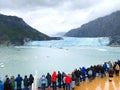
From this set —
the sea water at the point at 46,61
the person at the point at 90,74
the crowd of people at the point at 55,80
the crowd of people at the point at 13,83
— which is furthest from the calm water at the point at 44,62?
the crowd of people at the point at 13,83

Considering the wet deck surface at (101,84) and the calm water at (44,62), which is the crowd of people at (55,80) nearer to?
the wet deck surface at (101,84)

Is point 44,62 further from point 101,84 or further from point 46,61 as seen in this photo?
point 101,84

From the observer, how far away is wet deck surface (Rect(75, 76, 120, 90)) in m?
18.5

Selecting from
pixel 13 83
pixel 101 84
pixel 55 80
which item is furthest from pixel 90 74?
pixel 13 83

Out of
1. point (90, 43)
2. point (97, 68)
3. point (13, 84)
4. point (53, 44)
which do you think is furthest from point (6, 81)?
point (53, 44)

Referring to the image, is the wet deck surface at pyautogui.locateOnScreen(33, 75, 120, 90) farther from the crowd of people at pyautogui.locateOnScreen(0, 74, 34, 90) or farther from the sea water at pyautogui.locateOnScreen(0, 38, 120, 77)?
the sea water at pyautogui.locateOnScreen(0, 38, 120, 77)

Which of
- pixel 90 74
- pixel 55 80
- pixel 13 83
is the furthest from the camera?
pixel 90 74

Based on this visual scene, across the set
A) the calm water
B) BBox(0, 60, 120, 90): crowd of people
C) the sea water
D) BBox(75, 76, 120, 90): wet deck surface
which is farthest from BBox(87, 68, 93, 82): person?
the calm water

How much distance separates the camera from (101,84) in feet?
63.9

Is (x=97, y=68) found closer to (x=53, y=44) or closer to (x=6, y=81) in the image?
(x=6, y=81)

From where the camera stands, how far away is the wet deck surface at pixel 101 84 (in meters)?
18.5

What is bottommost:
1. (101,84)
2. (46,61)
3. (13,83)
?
(46,61)

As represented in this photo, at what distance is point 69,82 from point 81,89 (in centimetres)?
127

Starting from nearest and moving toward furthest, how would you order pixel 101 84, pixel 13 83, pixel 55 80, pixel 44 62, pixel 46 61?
1. pixel 13 83
2. pixel 55 80
3. pixel 101 84
4. pixel 44 62
5. pixel 46 61
